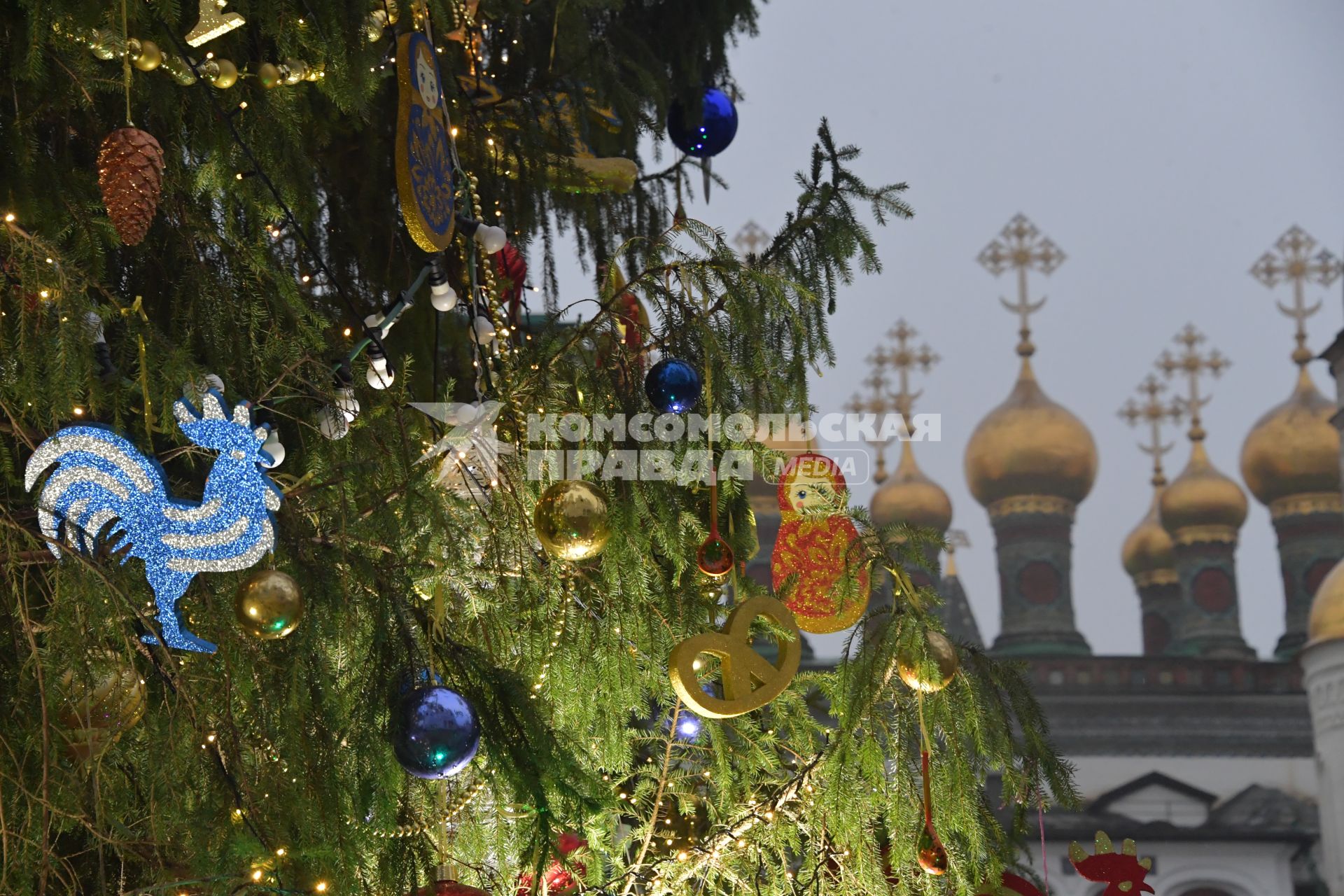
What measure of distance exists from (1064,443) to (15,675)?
2134 centimetres

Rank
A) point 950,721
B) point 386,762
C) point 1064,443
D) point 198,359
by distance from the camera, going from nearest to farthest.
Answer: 1. point 386,762
2. point 198,359
3. point 950,721
4. point 1064,443

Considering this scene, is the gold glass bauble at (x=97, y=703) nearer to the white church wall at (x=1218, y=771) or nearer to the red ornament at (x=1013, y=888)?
the red ornament at (x=1013, y=888)

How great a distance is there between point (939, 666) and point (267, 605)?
1.07 m

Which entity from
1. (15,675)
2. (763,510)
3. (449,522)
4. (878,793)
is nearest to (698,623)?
(878,793)

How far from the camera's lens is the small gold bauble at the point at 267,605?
215 cm

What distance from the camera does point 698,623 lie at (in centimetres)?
306

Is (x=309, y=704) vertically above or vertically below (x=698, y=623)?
below

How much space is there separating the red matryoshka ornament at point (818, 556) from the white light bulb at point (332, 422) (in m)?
0.89

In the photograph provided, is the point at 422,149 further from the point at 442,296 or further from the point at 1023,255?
the point at 1023,255

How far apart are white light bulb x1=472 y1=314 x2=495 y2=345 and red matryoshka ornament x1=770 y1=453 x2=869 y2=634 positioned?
593mm

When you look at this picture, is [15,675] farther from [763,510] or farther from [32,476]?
[763,510]

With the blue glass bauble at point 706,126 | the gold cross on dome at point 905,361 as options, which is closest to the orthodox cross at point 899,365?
the gold cross on dome at point 905,361

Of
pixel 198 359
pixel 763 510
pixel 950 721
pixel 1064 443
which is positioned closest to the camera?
pixel 198 359

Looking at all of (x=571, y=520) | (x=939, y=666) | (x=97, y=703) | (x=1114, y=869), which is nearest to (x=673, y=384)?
(x=571, y=520)
